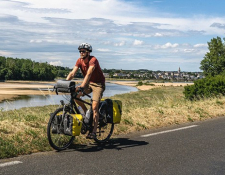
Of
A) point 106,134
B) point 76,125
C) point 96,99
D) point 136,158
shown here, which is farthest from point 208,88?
point 76,125

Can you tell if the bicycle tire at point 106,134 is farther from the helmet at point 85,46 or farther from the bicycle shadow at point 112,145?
the helmet at point 85,46

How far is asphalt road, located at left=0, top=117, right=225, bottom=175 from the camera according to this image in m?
4.90

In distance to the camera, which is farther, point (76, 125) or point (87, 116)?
point (87, 116)

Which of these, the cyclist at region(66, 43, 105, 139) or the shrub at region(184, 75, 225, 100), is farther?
the shrub at region(184, 75, 225, 100)

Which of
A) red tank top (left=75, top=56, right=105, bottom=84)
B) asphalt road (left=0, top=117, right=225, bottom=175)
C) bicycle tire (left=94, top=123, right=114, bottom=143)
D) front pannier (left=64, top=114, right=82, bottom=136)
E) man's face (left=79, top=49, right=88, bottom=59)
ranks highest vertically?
man's face (left=79, top=49, right=88, bottom=59)

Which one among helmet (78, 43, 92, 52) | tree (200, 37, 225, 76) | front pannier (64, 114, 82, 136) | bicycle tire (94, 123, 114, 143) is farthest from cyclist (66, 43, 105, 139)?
tree (200, 37, 225, 76)

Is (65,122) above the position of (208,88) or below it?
above

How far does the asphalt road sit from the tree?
63095 millimetres

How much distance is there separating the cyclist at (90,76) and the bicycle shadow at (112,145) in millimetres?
248

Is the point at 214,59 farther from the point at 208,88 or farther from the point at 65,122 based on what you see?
the point at 65,122

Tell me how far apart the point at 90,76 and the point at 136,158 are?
1805 mm

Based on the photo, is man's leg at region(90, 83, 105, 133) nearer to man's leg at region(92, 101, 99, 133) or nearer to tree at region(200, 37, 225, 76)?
man's leg at region(92, 101, 99, 133)

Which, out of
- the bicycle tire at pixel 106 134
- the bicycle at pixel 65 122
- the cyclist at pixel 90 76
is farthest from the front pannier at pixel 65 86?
the bicycle tire at pixel 106 134

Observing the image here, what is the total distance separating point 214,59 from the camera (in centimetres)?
6700
